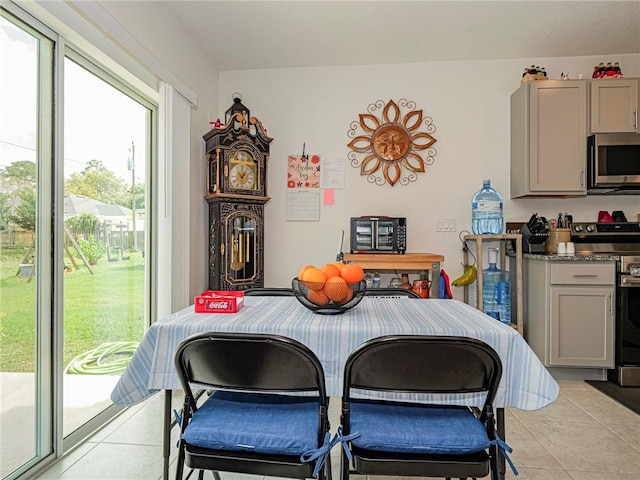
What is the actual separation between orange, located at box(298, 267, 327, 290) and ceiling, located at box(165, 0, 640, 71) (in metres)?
2.02

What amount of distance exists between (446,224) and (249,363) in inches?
110

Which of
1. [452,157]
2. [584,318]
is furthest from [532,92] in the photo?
[584,318]

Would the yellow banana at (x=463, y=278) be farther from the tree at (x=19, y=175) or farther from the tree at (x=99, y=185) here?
the tree at (x=19, y=175)

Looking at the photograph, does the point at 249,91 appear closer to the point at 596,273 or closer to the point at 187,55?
the point at 187,55

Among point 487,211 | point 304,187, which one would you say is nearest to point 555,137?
point 487,211

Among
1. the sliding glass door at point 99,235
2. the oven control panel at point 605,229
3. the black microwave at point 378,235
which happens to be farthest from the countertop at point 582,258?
the sliding glass door at point 99,235

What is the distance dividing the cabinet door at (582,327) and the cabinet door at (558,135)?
2.72ft

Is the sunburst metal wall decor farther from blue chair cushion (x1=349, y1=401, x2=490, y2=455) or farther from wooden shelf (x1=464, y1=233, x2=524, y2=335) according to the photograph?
blue chair cushion (x1=349, y1=401, x2=490, y2=455)

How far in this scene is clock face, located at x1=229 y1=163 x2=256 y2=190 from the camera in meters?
3.07

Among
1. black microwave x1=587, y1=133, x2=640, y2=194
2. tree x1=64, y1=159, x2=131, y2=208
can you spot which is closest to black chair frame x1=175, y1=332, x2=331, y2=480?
tree x1=64, y1=159, x2=131, y2=208

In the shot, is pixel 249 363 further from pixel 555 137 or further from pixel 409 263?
pixel 555 137

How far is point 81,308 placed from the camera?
2.13 metres

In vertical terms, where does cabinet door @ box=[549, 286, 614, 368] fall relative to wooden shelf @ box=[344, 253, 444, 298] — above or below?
below

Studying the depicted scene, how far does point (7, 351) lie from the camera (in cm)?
162
